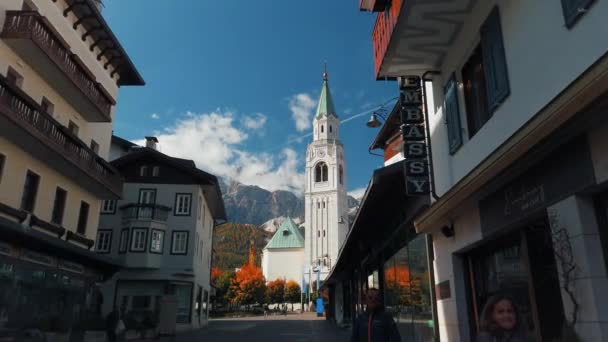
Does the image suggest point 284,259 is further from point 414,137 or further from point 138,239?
point 414,137

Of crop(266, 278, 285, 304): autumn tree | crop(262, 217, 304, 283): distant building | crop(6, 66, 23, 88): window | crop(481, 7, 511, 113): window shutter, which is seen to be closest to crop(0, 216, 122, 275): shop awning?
crop(6, 66, 23, 88): window

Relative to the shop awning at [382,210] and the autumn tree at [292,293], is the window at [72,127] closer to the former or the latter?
the shop awning at [382,210]

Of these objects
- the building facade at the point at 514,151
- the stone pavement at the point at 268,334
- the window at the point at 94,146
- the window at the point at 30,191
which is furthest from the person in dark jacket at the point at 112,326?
the building facade at the point at 514,151

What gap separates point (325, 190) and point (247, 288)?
151 ft

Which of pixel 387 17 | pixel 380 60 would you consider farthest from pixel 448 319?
pixel 387 17

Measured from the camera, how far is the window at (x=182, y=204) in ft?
109

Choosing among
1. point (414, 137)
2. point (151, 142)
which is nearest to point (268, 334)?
point (414, 137)

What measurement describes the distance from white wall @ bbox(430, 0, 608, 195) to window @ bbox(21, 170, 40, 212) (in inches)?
597

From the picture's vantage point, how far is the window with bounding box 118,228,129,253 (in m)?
31.5

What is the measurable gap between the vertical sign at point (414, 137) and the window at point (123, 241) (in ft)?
86.1

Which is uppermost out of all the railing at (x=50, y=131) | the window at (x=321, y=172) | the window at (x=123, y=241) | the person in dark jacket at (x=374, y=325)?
the window at (x=321, y=172)

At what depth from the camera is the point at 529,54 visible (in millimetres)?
6074

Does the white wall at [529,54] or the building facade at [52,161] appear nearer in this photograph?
the white wall at [529,54]

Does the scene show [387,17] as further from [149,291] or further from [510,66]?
[149,291]
